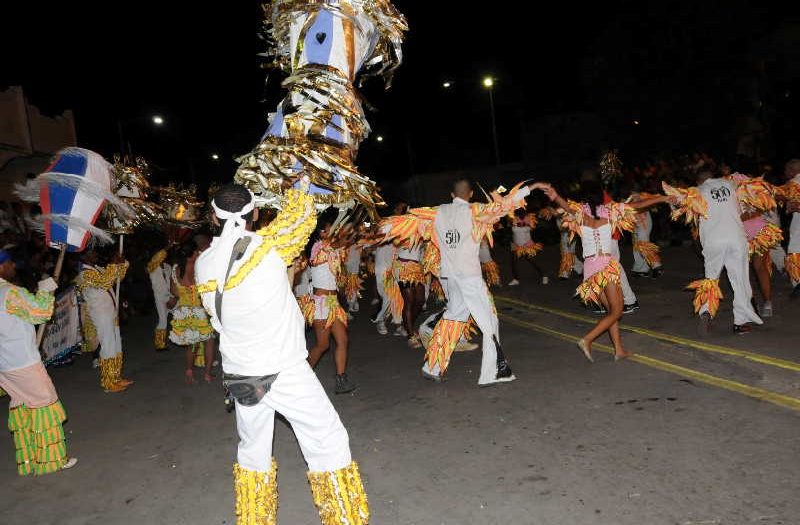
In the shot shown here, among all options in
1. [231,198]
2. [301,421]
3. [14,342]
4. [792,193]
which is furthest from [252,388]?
[792,193]

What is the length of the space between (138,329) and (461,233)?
8.95 meters

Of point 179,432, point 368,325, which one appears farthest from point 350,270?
point 179,432

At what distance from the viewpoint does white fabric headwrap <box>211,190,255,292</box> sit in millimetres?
→ 3277

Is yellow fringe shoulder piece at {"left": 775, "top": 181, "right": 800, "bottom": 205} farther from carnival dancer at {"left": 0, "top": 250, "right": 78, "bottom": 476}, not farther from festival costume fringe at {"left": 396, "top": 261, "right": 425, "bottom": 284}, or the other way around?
carnival dancer at {"left": 0, "top": 250, "right": 78, "bottom": 476}

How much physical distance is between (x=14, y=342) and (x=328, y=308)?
8.98 feet

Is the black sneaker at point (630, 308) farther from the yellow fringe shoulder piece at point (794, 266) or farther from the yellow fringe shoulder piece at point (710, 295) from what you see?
the yellow fringe shoulder piece at point (794, 266)

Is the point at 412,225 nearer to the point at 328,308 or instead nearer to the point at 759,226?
the point at 328,308

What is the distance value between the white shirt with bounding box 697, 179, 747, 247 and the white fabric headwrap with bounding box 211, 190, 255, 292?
5610 mm

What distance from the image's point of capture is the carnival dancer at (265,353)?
3258 millimetres

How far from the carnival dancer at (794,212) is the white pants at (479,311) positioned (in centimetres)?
423

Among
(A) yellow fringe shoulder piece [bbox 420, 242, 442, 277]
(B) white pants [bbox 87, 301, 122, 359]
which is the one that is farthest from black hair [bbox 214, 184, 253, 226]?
(B) white pants [bbox 87, 301, 122, 359]

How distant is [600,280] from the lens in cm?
649


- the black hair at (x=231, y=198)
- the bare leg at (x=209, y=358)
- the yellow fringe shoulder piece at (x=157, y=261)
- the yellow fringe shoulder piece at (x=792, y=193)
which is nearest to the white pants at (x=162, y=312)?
the yellow fringe shoulder piece at (x=157, y=261)

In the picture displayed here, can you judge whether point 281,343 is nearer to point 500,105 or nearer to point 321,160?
point 321,160
